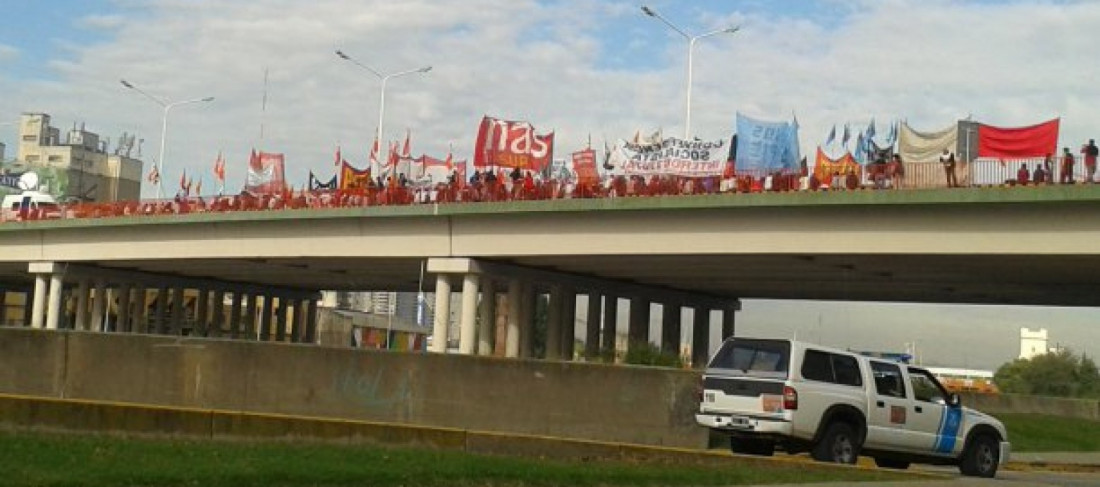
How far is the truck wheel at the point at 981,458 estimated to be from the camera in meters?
21.2

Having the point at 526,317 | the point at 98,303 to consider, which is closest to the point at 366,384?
the point at 526,317

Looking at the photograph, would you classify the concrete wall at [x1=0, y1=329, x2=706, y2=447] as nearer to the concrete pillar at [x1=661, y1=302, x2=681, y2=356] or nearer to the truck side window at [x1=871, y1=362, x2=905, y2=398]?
the truck side window at [x1=871, y1=362, x2=905, y2=398]

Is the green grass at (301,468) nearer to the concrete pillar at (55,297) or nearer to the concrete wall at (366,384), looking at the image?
the concrete wall at (366,384)

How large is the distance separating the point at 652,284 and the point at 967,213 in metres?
29.1

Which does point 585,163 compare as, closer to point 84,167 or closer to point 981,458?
point 981,458

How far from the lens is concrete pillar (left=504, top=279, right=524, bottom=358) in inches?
2419

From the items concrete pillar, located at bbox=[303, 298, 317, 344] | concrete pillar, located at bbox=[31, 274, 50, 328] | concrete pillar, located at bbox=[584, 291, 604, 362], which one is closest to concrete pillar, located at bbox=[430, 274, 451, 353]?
concrete pillar, located at bbox=[584, 291, 604, 362]

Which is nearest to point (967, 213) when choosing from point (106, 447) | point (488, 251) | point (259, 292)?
point (488, 251)

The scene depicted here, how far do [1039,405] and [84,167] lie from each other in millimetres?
153540

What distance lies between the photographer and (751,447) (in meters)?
20.3

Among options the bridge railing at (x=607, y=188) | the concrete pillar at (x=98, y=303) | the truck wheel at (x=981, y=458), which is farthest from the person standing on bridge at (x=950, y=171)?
the concrete pillar at (x=98, y=303)

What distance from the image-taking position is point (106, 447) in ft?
47.5

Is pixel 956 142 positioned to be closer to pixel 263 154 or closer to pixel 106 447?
pixel 106 447

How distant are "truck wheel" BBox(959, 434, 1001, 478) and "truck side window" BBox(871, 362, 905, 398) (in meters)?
1.74
